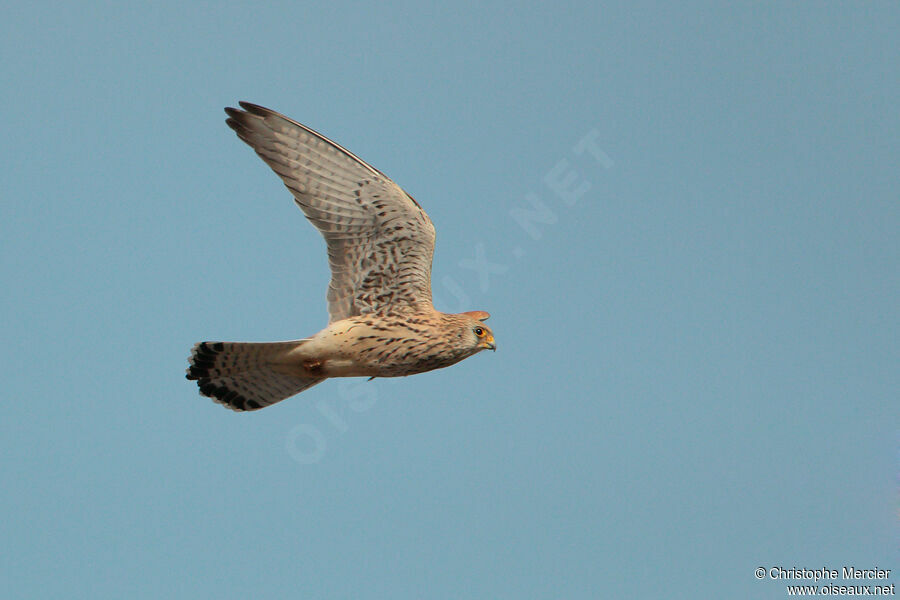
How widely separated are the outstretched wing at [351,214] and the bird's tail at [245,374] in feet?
2.46

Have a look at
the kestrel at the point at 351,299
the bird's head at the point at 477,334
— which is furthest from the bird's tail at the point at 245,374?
the bird's head at the point at 477,334

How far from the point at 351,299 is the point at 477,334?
1392 millimetres

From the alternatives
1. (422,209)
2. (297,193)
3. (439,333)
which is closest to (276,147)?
(297,193)

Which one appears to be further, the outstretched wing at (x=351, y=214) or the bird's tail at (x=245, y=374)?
the bird's tail at (x=245, y=374)

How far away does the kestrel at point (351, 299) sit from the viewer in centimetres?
1184

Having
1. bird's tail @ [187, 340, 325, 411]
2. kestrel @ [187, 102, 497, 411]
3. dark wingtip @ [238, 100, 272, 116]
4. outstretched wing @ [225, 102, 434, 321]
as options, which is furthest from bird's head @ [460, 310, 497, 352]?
dark wingtip @ [238, 100, 272, 116]

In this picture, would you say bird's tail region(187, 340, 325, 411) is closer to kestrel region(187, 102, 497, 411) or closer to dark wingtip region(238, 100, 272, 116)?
kestrel region(187, 102, 497, 411)

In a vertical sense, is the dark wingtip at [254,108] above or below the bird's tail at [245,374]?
above

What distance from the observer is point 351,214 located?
1208 centimetres

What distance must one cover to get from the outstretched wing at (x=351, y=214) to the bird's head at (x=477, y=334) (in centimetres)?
49

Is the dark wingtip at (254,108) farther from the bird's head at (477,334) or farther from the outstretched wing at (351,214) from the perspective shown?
the bird's head at (477,334)

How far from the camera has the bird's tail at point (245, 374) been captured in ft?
39.5

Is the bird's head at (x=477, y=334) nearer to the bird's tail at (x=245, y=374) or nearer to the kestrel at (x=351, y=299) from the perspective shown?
the kestrel at (x=351, y=299)

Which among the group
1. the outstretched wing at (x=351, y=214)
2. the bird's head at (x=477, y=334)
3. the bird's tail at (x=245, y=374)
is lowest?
the bird's tail at (x=245, y=374)
